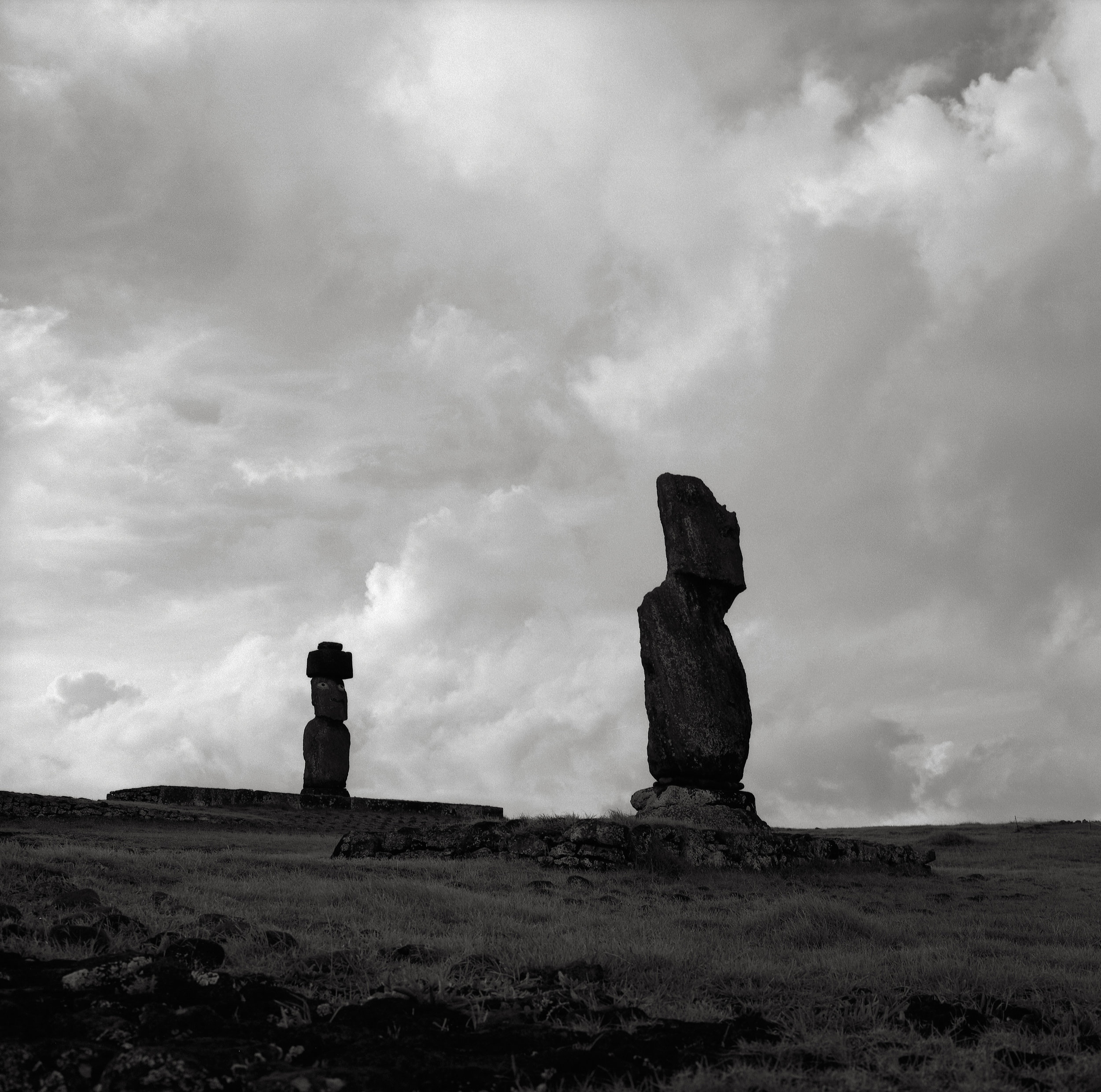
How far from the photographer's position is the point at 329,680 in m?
33.5

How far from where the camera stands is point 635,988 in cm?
675

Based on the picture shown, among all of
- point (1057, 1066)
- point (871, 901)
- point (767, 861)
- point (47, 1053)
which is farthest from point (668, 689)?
point (47, 1053)

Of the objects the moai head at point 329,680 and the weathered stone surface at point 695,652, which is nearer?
the weathered stone surface at point 695,652

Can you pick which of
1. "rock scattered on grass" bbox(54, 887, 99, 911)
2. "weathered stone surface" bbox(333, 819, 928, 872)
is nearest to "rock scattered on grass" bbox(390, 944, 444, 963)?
"rock scattered on grass" bbox(54, 887, 99, 911)

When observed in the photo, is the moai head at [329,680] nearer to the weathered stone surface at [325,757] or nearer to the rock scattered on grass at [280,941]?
the weathered stone surface at [325,757]

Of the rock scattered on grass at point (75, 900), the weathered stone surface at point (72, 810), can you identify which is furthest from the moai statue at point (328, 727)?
the rock scattered on grass at point (75, 900)

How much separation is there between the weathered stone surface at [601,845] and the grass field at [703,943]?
399 millimetres

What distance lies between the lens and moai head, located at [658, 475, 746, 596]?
63.0 feet

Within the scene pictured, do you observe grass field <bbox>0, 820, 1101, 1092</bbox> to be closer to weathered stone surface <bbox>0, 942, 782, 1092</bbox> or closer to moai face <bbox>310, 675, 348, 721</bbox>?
weathered stone surface <bbox>0, 942, 782, 1092</bbox>

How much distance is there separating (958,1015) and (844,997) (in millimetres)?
847

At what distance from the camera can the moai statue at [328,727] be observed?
106ft

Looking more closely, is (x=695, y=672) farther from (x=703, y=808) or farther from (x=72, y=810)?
(x=72, y=810)

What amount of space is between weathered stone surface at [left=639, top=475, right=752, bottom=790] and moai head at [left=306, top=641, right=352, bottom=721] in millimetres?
16493

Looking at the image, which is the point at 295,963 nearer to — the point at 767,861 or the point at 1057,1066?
the point at 1057,1066
